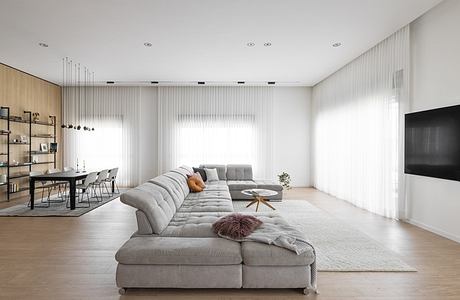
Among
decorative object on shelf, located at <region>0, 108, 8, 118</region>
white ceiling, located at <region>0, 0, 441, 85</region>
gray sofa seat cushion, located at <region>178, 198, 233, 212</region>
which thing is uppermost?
white ceiling, located at <region>0, 0, 441, 85</region>

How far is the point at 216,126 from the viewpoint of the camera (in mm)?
9219

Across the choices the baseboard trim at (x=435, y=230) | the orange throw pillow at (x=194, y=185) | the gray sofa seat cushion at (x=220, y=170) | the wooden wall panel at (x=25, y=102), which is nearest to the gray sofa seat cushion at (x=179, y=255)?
the orange throw pillow at (x=194, y=185)

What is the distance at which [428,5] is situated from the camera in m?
4.07

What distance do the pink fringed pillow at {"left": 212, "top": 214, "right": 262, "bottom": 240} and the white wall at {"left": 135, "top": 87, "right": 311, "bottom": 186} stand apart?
6.45 metres

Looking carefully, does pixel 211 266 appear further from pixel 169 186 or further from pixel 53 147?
pixel 53 147

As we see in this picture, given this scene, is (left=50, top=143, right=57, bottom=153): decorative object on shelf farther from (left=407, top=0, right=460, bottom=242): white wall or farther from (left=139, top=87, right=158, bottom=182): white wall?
(left=407, top=0, right=460, bottom=242): white wall

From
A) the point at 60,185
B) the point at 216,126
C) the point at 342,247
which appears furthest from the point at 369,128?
the point at 60,185

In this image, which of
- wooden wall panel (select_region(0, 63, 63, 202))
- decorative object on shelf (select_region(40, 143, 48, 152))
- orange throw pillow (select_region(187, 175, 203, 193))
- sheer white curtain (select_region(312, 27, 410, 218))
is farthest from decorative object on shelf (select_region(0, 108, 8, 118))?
sheer white curtain (select_region(312, 27, 410, 218))

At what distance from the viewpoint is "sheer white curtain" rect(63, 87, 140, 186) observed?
923 centimetres

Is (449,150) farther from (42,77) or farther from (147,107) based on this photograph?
(42,77)

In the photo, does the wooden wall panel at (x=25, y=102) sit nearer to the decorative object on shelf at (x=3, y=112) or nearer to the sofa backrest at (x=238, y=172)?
the decorative object on shelf at (x=3, y=112)

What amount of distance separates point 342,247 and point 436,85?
2871mm

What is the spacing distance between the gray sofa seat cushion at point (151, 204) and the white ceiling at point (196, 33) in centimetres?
268

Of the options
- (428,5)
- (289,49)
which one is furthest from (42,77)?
(428,5)
